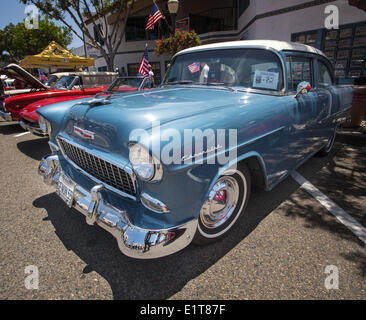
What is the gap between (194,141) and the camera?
157 centimetres

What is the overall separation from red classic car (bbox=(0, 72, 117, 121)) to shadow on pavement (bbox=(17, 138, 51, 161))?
0.82 meters

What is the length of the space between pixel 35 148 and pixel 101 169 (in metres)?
4.05

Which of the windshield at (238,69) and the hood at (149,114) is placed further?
the windshield at (238,69)

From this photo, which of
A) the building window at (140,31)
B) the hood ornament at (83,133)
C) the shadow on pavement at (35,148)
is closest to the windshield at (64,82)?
the shadow on pavement at (35,148)

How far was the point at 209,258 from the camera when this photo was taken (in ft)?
6.47

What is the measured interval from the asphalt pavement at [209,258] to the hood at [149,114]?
919 millimetres

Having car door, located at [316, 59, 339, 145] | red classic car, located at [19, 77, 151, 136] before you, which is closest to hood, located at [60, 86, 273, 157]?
car door, located at [316, 59, 339, 145]

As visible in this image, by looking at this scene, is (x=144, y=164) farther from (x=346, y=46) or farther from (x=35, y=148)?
(x=346, y=46)

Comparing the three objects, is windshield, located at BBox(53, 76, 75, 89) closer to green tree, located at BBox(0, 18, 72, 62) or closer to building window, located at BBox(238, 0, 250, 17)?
building window, located at BBox(238, 0, 250, 17)

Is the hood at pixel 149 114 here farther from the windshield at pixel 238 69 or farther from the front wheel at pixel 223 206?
the front wheel at pixel 223 206

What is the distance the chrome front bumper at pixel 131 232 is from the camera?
152 centimetres

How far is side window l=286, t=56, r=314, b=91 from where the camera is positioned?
2581 mm
